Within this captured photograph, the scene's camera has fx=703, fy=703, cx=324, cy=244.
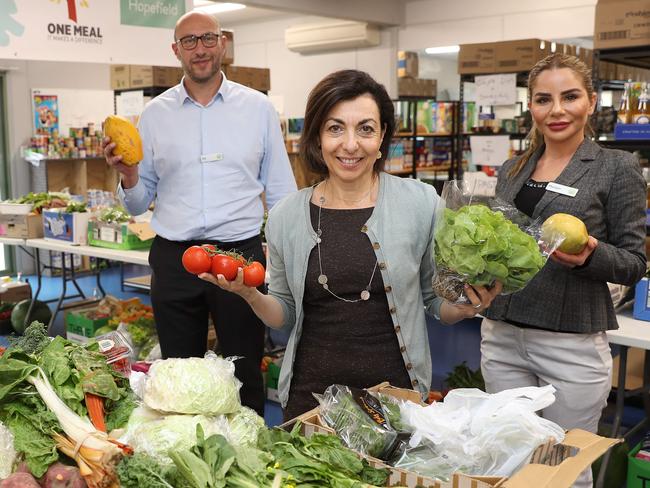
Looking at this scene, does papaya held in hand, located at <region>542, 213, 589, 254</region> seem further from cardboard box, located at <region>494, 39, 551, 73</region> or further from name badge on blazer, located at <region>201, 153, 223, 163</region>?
cardboard box, located at <region>494, 39, 551, 73</region>

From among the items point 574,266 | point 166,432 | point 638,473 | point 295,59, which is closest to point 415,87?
point 295,59

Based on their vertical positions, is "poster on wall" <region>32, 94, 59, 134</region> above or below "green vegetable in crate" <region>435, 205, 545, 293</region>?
above

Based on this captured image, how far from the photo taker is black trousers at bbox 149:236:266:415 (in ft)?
9.59

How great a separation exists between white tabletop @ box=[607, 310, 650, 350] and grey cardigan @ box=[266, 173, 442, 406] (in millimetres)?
1215

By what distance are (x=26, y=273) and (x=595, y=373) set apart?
817 centimetres

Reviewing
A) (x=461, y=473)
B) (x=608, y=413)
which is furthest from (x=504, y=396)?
(x=608, y=413)

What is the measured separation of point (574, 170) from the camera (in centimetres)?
209

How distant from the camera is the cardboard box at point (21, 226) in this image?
212 inches

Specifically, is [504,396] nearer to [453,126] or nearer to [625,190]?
[625,190]

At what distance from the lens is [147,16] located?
4750 millimetres

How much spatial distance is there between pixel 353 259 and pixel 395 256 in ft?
0.36

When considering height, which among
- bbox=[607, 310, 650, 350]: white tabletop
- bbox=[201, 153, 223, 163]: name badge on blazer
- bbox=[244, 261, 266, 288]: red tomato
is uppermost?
bbox=[201, 153, 223, 163]: name badge on blazer

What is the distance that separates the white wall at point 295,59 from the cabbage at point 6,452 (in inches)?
328

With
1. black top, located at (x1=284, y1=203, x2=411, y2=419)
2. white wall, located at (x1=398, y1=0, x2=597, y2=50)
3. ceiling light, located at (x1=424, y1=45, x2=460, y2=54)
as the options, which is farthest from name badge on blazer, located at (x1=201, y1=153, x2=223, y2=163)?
ceiling light, located at (x1=424, y1=45, x2=460, y2=54)
